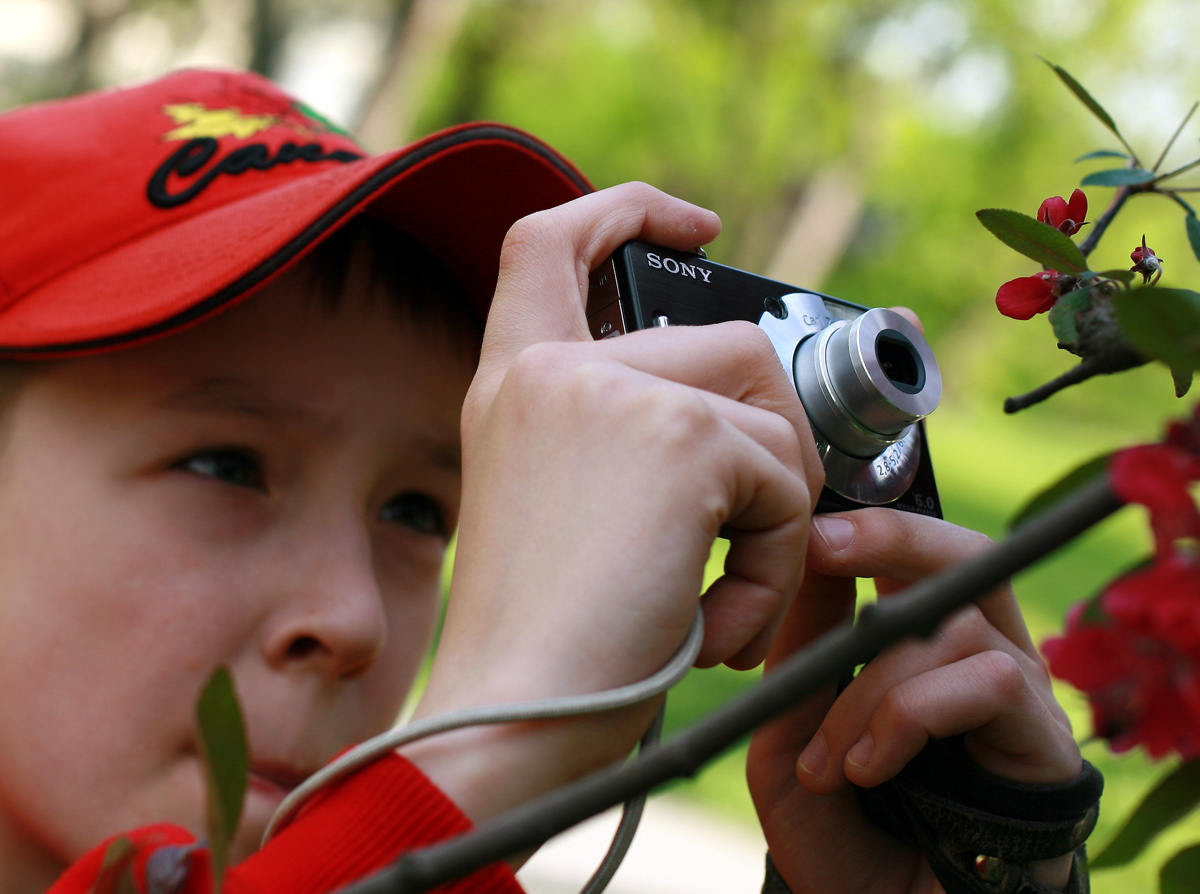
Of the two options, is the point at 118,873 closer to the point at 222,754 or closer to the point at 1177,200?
the point at 222,754

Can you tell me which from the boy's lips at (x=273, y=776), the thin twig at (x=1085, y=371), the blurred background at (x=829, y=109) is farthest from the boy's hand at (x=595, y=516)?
the blurred background at (x=829, y=109)

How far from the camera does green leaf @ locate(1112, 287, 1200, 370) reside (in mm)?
218

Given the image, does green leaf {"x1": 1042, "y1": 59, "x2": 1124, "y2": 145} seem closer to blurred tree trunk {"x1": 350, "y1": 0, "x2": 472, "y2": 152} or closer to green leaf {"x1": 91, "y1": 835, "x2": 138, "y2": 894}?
green leaf {"x1": 91, "y1": 835, "x2": 138, "y2": 894}

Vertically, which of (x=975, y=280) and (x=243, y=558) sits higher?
(x=243, y=558)

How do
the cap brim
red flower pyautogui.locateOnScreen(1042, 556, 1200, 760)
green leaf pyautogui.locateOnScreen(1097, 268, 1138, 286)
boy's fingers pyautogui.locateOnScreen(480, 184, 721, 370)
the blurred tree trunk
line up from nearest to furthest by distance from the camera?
red flower pyautogui.locateOnScreen(1042, 556, 1200, 760)
green leaf pyautogui.locateOnScreen(1097, 268, 1138, 286)
boy's fingers pyautogui.locateOnScreen(480, 184, 721, 370)
the cap brim
the blurred tree trunk

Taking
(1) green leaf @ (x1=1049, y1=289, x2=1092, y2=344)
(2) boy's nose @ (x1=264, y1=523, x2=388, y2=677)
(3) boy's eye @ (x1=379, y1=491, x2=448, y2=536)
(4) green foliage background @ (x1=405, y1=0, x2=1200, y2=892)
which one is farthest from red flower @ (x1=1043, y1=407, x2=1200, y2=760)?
(4) green foliage background @ (x1=405, y1=0, x2=1200, y2=892)

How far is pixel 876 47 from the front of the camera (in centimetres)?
788

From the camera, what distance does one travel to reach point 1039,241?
1.20ft

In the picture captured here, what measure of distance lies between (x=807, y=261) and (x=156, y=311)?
788 centimetres

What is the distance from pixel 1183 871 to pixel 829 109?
8.89 m

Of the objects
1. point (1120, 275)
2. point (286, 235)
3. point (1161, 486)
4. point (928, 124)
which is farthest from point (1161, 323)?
point (928, 124)

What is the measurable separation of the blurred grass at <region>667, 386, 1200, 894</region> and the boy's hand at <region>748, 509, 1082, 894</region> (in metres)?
0.04

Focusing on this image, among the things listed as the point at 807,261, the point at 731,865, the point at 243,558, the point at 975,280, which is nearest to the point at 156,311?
the point at 243,558

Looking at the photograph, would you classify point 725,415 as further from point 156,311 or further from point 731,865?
point 731,865
